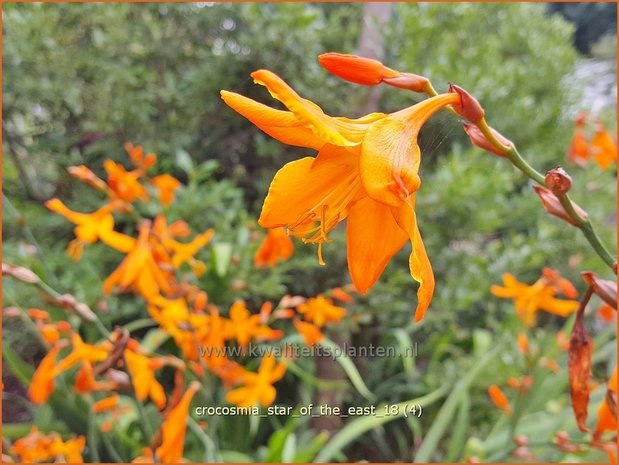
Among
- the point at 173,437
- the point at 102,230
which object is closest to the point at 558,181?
the point at 173,437

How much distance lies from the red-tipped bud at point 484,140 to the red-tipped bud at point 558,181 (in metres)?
0.02

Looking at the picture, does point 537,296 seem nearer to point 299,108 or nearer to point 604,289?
point 604,289

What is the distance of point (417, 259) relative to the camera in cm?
18

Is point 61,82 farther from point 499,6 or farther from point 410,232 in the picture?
point 410,232

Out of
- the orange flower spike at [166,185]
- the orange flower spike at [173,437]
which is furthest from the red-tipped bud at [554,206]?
the orange flower spike at [166,185]

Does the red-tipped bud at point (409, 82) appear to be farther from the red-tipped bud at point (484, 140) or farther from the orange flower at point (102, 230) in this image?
the orange flower at point (102, 230)

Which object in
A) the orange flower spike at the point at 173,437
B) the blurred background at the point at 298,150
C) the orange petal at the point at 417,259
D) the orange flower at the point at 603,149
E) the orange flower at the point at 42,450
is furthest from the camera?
the blurred background at the point at 298,150

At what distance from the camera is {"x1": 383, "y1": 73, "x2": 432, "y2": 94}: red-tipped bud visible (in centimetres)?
20

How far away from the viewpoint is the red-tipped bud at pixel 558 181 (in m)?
0.22

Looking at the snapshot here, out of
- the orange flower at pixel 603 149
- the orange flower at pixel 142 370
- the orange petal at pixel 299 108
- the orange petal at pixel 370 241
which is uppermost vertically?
the orange petal at pixel 299 108

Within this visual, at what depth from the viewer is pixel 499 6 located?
119cm

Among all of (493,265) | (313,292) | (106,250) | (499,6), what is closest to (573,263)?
(493,265)

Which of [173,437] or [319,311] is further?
[319,311]

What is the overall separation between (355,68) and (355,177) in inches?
1.5
